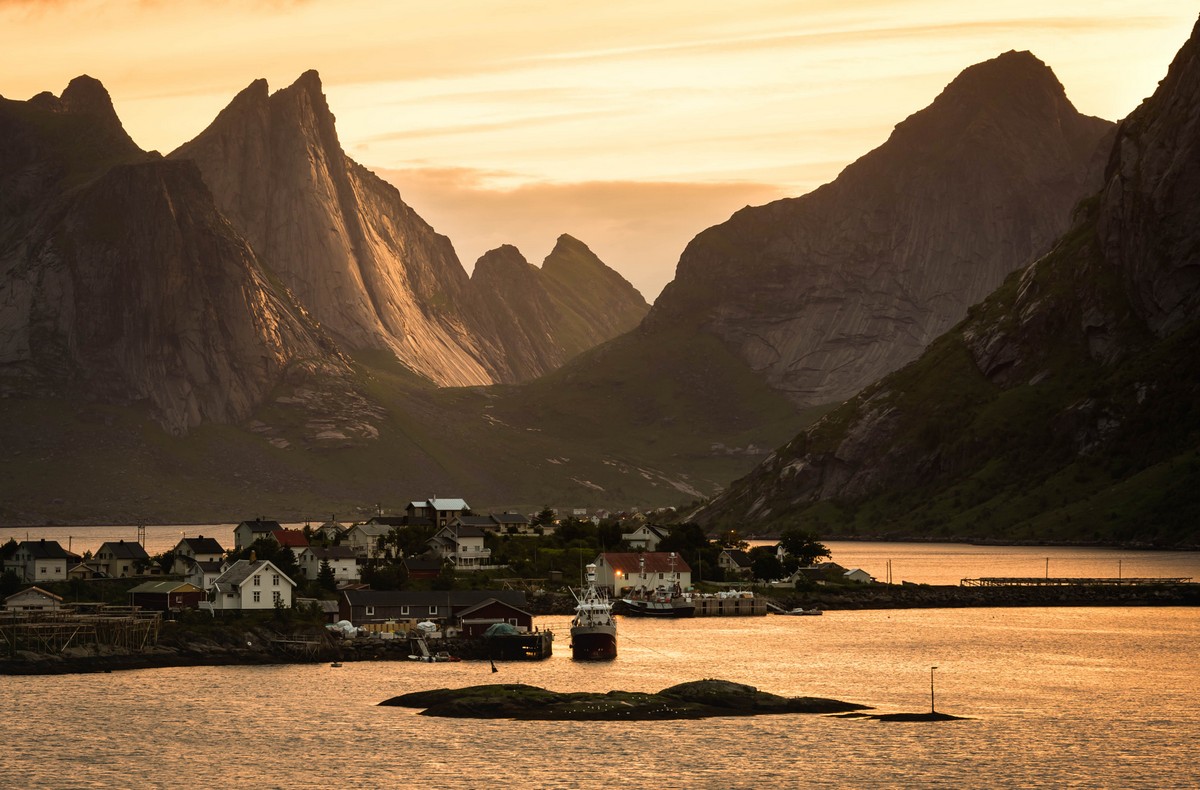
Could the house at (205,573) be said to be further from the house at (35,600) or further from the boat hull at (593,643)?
the boat hull at (593,643)

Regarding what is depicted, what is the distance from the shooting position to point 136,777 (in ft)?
324

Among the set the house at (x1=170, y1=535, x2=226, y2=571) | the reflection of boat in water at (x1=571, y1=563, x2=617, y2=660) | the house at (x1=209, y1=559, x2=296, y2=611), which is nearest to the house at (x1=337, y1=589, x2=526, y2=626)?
the house at (x1=209, y1=559, x2=296, y2=611)

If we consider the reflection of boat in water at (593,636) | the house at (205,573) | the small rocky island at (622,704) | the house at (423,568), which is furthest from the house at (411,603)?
the small rocky island at (622,704)

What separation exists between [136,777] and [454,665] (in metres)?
47.1

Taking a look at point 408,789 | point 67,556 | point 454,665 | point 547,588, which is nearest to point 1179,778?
point 408,789

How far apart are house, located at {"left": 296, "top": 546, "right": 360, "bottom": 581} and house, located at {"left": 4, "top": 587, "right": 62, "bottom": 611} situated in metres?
31.3

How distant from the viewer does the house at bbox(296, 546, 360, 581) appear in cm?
18675

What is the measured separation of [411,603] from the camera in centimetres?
16050

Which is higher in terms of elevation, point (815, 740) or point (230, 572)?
point (230, 572)

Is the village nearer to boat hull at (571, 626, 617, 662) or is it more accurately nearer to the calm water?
boat hull at (571, 626, 617, 662)

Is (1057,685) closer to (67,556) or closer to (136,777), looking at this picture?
(136,777)

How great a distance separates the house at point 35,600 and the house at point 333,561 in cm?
3129

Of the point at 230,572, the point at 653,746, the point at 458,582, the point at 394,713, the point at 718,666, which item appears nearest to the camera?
the point at 653,746

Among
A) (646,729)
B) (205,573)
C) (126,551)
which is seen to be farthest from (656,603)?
(646,729)
